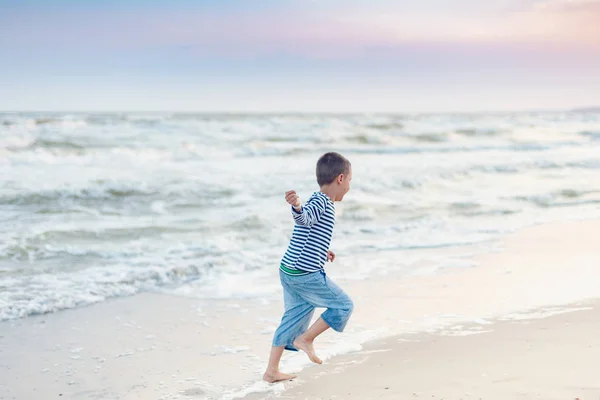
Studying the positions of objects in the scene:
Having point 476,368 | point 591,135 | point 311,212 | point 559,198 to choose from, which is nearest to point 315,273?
point 311,212

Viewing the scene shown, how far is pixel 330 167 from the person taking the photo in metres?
3.73

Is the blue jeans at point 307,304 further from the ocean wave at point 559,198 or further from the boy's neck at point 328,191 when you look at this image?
the ocean wave at point 559,198

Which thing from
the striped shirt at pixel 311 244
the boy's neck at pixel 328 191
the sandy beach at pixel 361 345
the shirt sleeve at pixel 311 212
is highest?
the boy's neck at pixel 328 191

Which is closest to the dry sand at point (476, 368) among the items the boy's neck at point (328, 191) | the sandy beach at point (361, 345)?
the sandy beach at point (361, 345)

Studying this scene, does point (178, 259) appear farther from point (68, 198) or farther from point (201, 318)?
point (68, 198)

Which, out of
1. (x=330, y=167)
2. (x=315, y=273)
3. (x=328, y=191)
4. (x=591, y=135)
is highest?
(x=591, y=135)

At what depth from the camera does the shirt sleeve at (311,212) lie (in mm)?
3557

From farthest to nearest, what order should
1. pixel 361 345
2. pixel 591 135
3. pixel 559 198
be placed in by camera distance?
pixel 591 135
pixel 559 198
pixel 361 345

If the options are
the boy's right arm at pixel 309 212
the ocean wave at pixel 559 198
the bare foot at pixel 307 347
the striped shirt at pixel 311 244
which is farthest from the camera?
the ocean wave at pixel 559 198

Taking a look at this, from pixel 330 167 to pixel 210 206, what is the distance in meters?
8.11

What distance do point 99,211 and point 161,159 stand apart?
9319mm

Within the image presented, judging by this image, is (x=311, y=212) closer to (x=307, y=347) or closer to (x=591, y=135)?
(x=307, y=347)

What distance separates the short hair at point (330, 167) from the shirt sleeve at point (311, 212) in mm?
157

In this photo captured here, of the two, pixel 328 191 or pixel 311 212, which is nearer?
pixel 311 212
